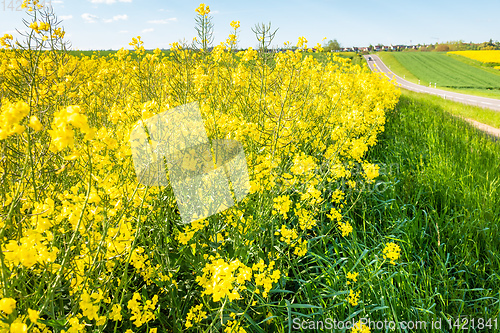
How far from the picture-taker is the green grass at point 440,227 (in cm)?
231

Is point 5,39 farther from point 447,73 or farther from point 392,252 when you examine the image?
point 447,73

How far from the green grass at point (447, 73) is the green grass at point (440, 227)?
25278 mm

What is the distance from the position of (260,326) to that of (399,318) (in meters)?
1.05

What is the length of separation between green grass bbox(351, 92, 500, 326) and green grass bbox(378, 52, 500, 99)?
82.9 feet

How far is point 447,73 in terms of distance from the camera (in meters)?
43.3

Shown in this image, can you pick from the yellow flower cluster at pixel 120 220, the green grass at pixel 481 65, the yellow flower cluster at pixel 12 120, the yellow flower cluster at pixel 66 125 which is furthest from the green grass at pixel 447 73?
the yellow flower cluster at pixel 12 120

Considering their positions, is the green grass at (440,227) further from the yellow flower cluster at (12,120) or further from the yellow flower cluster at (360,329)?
the yellow flower cluster at (12,120)

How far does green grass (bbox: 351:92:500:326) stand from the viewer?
90.9 inches

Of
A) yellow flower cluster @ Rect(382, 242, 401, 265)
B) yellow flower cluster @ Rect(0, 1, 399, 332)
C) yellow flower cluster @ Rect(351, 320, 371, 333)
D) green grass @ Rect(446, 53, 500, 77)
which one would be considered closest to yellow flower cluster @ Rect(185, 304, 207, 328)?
yellow flower cluster @ Rect(0, 1, 399, 332)

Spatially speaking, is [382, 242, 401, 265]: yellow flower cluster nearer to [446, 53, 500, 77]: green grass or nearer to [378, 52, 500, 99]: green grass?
[378, 52, 500, 99]: green grass

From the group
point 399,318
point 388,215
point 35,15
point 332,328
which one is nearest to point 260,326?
point 332,328

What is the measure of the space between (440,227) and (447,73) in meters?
51.4

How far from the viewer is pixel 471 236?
308 cm

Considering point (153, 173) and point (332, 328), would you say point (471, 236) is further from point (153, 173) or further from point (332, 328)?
point (153, 173)
